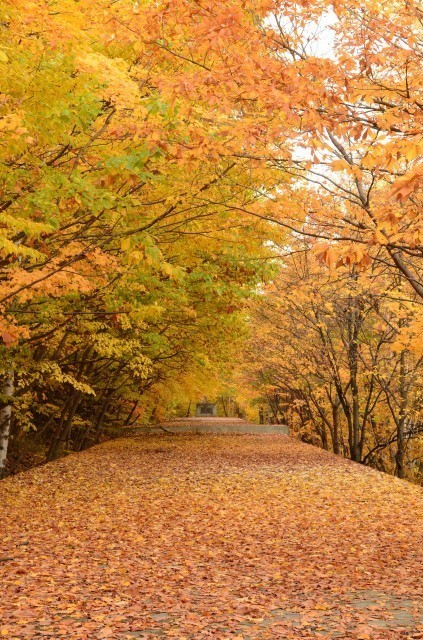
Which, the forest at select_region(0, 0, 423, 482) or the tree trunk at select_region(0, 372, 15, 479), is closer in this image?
the forest at select_region(0, 0, 423, 482)

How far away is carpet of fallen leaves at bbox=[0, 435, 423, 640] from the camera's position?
6.27m

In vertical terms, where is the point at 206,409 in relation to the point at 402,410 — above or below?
above

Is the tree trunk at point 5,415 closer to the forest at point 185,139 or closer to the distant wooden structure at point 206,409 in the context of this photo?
the forest at point 185,139

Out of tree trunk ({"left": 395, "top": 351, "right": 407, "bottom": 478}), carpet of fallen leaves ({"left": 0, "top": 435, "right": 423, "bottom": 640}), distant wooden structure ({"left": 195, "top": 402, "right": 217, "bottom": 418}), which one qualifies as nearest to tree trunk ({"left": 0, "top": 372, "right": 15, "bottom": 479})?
carpet of fallen leaves ({"left": 0, "top": 435, "right": 423, "bottom": 640})

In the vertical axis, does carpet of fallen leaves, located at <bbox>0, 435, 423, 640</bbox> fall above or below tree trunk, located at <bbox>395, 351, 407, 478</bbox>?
below

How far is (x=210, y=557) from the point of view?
909 cm

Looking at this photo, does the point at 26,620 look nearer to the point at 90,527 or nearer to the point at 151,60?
the point at 90,527

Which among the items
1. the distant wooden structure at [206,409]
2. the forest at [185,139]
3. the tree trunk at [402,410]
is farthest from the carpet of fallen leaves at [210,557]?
the distant wooden structure at [206,409]

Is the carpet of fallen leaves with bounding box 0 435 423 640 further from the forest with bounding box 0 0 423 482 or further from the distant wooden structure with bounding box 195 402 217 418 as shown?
the distant wooden structure with bounding box 195 402 217 418

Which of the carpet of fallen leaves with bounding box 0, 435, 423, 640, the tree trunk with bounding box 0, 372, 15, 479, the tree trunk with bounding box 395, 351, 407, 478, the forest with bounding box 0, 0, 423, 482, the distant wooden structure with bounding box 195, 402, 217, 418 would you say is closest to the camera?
the carpet of fallen leaves with bounding box 0, 435, 423, 640

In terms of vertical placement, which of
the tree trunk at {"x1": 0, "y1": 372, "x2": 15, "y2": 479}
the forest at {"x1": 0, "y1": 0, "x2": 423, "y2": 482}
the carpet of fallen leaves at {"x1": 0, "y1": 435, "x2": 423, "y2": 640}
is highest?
the forest at {"x1": 0, "y1": 0, "x2": 423, "y2": 482}

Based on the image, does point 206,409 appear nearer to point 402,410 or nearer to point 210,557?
point 402,410

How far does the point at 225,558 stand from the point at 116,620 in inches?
114

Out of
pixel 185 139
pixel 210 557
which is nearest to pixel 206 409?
pixel 210 557
